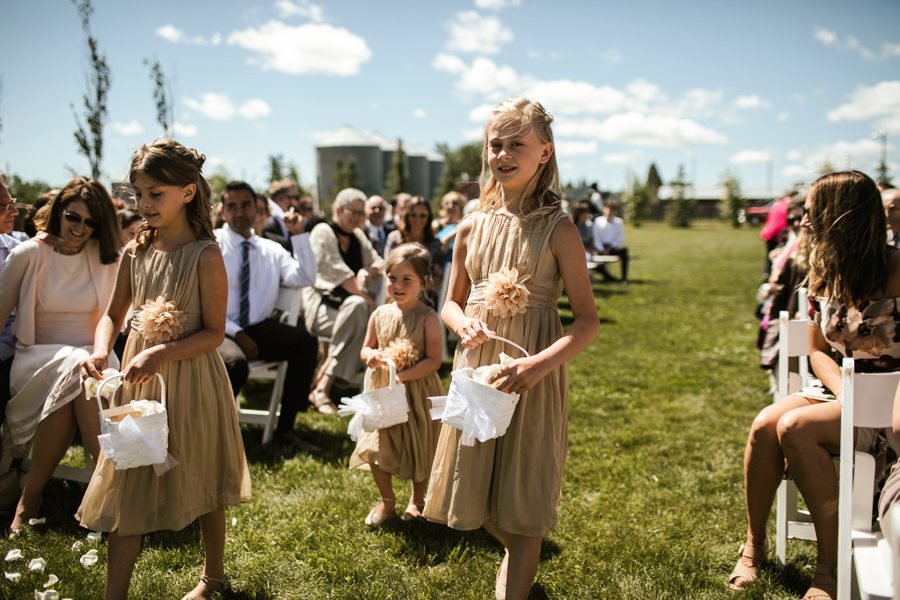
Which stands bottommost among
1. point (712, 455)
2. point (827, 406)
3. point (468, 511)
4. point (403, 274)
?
point (712, 455)

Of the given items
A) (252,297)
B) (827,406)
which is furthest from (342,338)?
(827,406)

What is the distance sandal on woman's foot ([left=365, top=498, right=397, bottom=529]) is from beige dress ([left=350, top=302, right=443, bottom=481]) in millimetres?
199

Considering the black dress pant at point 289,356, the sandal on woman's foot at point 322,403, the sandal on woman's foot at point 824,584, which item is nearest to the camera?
the sandal on woman's foot at point 824,584

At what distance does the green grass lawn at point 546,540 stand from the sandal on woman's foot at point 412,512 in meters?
0.06

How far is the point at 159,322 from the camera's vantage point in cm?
276

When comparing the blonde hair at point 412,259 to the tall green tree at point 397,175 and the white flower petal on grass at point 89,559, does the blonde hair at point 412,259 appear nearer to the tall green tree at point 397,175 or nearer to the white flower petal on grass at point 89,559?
the white flower petal on grass at point 89,559

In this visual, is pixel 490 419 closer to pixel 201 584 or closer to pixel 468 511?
pixel 468 511

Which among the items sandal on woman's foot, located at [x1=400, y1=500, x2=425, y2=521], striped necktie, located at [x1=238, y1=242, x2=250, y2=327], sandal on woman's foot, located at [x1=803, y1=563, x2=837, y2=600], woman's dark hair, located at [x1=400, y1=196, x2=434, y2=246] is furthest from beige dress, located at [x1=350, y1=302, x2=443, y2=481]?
woman's dark hair, located at [x1=400, y1=196, x2=434, y2=246]

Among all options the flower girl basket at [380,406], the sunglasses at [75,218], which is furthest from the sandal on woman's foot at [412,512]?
the sunglasses at [75,218]

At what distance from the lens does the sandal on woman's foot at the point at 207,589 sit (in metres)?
3.04

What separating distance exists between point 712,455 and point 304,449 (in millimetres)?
3265

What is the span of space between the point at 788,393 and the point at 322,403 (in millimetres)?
4190

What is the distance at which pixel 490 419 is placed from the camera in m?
2.44

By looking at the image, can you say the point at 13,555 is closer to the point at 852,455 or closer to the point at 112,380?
the point at 112,380
